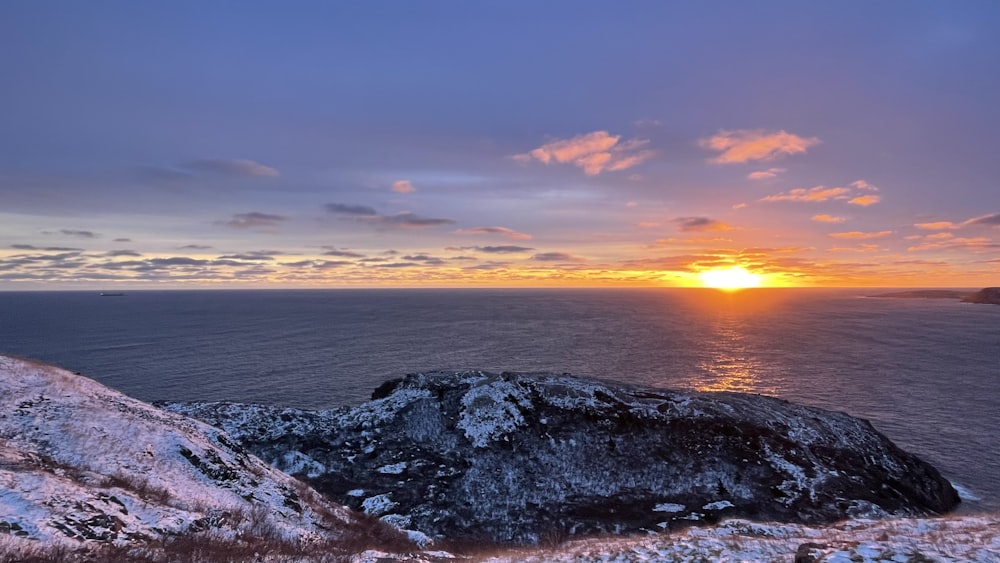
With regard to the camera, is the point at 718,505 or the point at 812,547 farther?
the point at 718,505

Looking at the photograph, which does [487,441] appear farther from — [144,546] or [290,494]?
[144,546]

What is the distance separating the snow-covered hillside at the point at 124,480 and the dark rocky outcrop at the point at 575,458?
7.64m

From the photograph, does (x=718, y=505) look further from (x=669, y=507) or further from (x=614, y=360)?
(x=614, y=360)

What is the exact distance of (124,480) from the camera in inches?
752

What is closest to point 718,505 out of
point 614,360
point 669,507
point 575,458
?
point 669,507

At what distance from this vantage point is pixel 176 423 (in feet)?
88.7

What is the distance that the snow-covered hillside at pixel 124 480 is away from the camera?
14.2 m

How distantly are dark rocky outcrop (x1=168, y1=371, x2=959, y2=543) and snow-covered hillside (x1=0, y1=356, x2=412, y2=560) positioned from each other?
7.64m

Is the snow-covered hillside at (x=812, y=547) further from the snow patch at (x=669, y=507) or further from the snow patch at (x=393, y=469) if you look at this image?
the snow patch at (x=393, y=469)

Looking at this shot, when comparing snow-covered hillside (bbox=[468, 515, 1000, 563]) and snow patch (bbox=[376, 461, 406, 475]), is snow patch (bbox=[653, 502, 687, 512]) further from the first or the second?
snow patch (bbox=[376, 461, 406, 475])

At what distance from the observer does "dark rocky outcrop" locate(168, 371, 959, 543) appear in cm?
3017

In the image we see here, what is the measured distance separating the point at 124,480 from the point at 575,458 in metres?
27.2

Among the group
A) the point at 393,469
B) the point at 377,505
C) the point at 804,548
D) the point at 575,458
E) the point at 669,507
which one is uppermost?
the point at 804,548

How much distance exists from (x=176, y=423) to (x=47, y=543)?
1669 cm
